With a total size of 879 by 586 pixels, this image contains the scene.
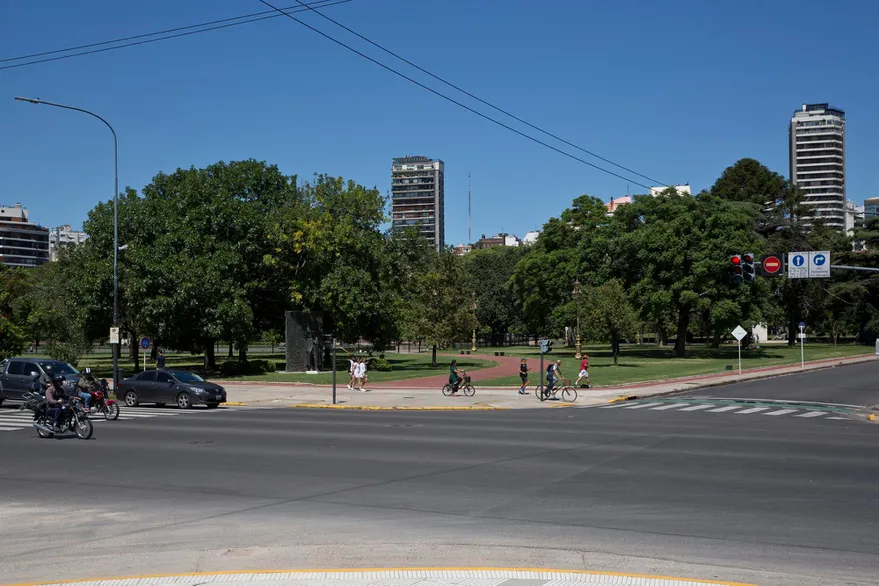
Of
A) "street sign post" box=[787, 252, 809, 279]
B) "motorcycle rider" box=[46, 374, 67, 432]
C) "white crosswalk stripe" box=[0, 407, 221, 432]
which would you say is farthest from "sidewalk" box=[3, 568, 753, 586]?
"street sign post" box=[787, 252, 809, 279]

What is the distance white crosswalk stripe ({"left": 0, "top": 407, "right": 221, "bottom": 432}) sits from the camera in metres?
25.8

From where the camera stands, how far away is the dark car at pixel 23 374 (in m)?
32.0

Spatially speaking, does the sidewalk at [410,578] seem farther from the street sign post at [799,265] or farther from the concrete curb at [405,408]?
the street sign post at [799,265]

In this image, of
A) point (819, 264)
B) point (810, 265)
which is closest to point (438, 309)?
point (810, 265)

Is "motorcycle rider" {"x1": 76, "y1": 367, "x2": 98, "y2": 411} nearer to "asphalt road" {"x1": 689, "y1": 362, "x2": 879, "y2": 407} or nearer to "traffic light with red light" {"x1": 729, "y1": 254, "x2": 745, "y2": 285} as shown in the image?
"traffic light with red light" {"x1": 729, "y1": 254, "x2": 745, "y2": 285}

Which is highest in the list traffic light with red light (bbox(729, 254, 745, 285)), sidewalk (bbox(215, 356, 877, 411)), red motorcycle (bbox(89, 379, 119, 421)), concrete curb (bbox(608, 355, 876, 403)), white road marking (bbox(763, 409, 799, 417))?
traffic light with red light (bbox(729, 254, 745, 285))

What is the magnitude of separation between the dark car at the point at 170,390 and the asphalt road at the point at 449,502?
9.54 m

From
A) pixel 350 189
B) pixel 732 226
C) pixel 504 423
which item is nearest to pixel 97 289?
pixel 350 189

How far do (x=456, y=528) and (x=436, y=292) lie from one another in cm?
5151

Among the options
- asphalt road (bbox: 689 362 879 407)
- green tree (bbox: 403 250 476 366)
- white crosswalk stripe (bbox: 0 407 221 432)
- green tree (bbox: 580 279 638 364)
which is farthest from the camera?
green tree (bbox: 403 250 476 366)

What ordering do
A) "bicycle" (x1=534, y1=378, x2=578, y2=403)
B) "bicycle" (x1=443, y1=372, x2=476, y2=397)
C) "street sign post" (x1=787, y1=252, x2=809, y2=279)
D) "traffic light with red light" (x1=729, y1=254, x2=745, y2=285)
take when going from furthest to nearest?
"bicycle" (x1=443, y1=372, x2=476, y2=397) → "bicycle" (x1=534, y1=378, x2=578, y2=403) → "street sign post" (x1=787, y1=252, x2=809, y2=279) → "traffic light with red light" (x1=729, y1=254, x2=745, y2=285)

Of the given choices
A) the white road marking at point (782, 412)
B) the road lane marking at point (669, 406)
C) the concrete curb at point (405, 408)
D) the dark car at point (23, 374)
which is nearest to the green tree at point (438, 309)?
the concrete curb at point (405, 408)

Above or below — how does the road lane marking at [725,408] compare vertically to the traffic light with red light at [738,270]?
below

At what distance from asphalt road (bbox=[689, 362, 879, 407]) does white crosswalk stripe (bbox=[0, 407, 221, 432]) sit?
74.2 ft
